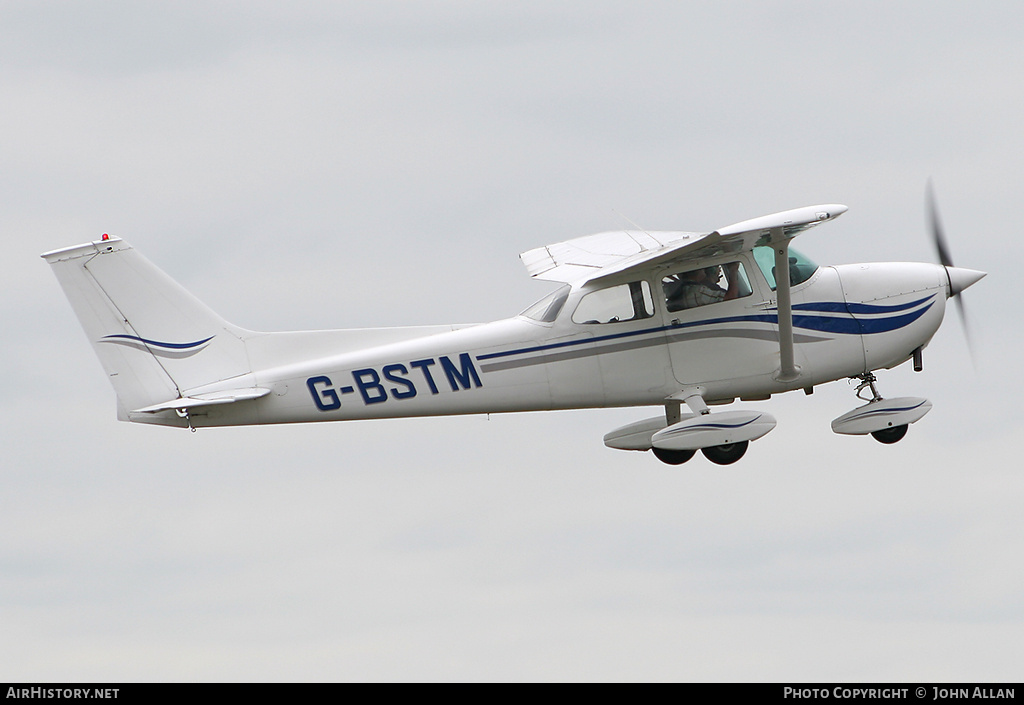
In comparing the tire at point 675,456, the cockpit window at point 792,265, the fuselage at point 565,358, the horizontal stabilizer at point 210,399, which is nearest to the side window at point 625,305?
the fuselage at point 565,358

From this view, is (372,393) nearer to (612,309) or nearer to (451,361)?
(451,361)

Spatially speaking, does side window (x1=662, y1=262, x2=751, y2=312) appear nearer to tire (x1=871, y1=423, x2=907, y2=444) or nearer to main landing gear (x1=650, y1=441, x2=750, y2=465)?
main landing gear (x1=650, y1=441, x2=750, y2=465)

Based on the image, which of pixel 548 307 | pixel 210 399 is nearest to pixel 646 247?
pixel 548 307

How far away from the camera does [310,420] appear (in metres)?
16.2

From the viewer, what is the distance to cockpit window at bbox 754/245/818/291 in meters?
16.3

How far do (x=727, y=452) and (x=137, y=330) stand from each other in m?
6.90

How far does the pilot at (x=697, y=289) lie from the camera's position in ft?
53.0

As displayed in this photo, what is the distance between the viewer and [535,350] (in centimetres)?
1620

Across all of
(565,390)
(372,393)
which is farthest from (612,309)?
(372,393)

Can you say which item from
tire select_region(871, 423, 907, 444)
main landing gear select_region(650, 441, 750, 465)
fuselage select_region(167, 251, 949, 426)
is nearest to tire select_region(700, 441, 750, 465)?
main landing gear select_region(650, 441, 750, 465)

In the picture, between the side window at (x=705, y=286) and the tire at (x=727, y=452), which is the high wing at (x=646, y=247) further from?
the tire at (x=727, y=452)

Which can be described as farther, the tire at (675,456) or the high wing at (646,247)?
the tire at (675,456)

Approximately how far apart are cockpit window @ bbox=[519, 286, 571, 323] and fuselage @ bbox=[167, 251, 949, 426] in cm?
2

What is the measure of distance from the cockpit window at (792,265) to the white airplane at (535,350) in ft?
0.05
